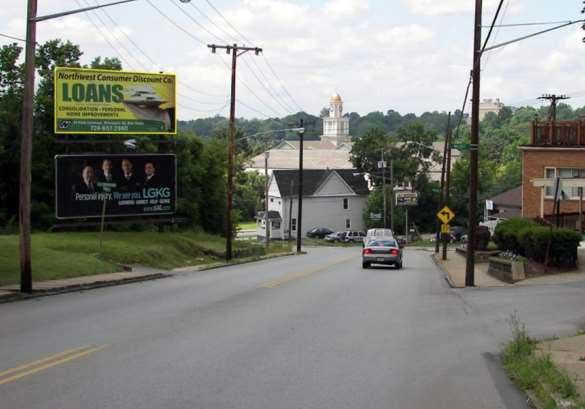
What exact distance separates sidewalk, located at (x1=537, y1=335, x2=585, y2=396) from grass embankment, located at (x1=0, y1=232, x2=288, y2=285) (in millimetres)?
16450

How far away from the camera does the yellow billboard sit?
139 ft

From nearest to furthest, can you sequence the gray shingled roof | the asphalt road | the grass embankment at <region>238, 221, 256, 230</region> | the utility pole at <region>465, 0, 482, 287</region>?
the asphalt road, the utility pole at <region>465, 0, 482, 287</region>, the gray shingled roof, the grass embankment at <region>238, 221, 256, 230</region>

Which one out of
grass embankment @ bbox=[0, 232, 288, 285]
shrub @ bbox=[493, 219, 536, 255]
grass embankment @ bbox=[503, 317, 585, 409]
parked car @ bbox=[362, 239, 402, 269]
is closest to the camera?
grass embankment @ bbox=[503, 317, 585, 409]

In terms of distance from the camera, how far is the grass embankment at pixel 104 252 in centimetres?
2905

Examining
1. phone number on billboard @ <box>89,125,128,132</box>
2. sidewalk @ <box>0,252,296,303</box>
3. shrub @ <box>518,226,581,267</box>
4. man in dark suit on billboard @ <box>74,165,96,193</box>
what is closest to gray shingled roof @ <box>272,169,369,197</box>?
phone number on billboard @ <box>89,125,128,132</box>

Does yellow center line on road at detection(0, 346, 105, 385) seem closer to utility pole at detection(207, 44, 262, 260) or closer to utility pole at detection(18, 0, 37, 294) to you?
utility pole at detection(18, 0, 37, 294)

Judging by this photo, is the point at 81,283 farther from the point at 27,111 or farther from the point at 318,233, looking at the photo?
the point at 318,233

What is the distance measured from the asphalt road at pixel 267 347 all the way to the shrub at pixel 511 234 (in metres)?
8.96

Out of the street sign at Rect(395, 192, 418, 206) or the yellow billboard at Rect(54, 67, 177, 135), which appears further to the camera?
the street sign at Rect(395, 192, 418, 206)

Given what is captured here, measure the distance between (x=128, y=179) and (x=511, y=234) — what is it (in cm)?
1876

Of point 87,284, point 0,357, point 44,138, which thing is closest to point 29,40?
point 87,284

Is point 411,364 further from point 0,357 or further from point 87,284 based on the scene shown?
point 87,284

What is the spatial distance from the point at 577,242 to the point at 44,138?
28939 millimetres

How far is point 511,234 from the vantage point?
3428 cm
